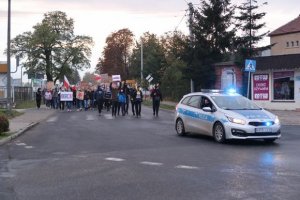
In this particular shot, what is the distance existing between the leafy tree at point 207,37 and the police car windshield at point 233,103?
24144mm

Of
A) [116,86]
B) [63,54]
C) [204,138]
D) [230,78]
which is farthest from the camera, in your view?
[63,54]

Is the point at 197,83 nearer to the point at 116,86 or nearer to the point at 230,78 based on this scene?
the point at 230,78

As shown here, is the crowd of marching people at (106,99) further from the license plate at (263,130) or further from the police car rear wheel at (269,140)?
the license plate at (263,130)

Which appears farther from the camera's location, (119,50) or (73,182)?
(119,50)

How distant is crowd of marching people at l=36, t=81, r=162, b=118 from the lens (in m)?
30.7

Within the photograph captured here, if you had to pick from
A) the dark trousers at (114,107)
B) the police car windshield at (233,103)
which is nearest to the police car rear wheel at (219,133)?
the police car windshield at (233,103)

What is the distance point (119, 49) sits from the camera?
97.6m

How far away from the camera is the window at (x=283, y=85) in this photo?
33938 mm

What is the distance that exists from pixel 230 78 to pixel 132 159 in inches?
1139

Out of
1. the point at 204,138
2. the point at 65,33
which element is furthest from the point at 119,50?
the point at 204,138

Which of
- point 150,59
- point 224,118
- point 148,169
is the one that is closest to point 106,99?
point 224,118

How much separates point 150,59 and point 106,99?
3622 cm

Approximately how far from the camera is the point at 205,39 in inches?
1672

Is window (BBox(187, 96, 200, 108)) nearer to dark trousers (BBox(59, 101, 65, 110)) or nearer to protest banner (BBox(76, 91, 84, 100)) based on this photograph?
protest banner (BBox(76, 91, 84, 100))
